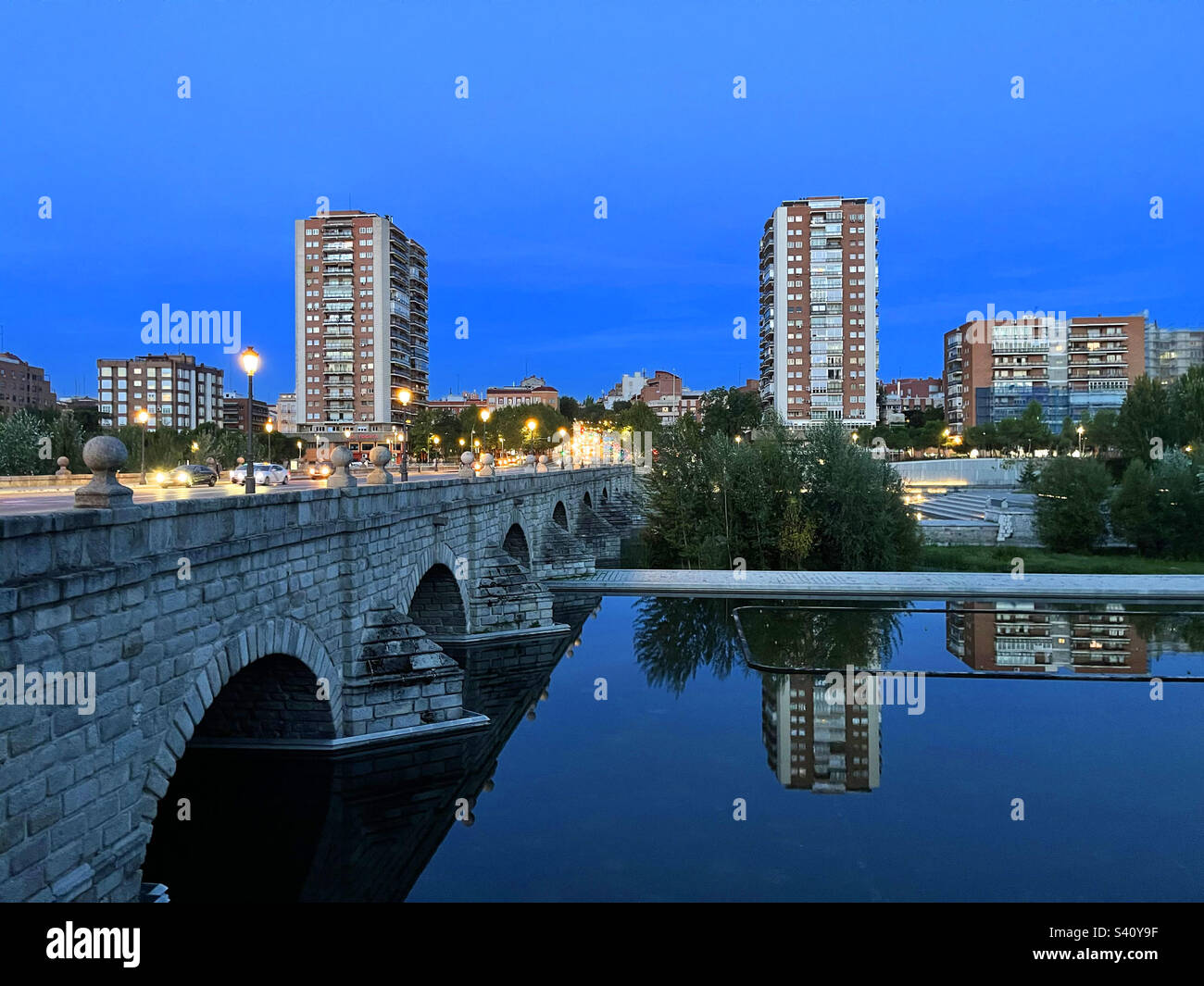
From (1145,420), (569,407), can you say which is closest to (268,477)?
(1145,420)

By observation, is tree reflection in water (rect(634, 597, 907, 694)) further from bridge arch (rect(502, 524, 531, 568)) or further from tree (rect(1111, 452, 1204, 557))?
tree (rect(1111, 452, 1204, 557))

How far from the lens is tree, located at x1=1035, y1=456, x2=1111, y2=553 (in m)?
37.8

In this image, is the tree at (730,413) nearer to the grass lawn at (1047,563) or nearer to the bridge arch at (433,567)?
the grass lawn at (1047,563)

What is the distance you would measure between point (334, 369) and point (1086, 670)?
8868cm

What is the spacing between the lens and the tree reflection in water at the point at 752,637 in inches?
760

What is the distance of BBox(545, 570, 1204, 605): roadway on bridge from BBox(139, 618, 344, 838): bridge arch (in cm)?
1572

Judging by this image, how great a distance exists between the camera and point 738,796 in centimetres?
1216

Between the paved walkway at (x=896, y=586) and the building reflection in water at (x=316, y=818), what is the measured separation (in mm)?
13816

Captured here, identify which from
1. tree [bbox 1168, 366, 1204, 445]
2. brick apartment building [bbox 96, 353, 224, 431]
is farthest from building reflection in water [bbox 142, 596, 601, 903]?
brick apartment building [bbox 96, 353, 224, 431]

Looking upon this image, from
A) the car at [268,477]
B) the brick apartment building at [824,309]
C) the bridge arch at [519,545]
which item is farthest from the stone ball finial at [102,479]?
the brick apartment building at [824,309]

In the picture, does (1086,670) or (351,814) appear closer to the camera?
(351,814)

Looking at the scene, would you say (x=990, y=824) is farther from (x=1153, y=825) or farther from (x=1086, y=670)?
(x=1086, y=670)
